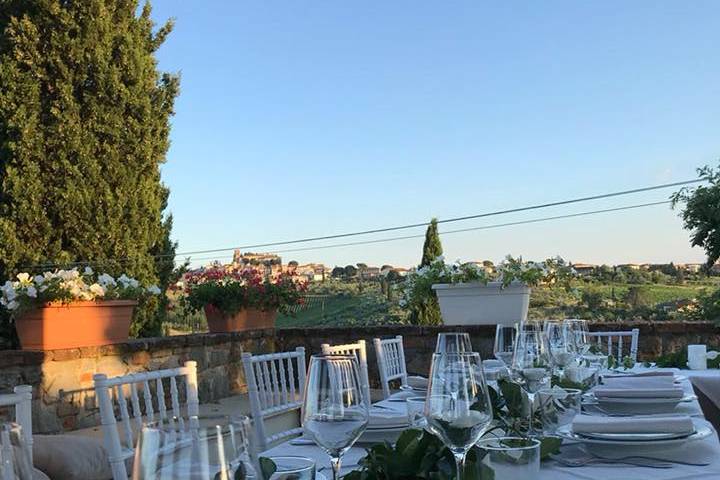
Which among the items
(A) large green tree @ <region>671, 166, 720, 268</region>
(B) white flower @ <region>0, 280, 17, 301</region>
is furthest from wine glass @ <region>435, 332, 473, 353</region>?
(A) large green tree @ <region>671, 166, 720, 268</region>

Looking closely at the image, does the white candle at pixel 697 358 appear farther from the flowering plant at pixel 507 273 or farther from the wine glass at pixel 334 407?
the wine glass at pixel 334 407

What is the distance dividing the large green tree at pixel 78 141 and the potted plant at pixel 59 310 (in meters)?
1.20

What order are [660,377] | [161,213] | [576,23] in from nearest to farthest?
[660,377] → [161,213] → [576,23]

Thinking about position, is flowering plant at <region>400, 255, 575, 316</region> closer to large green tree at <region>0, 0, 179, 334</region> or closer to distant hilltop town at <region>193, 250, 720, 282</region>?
distant hilltop town at <region>193, 250, 720, 282</region>

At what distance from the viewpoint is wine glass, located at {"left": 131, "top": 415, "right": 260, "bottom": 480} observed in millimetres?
482

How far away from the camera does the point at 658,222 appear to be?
8062 mm

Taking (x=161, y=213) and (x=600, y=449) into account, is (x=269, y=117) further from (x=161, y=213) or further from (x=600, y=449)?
(x=600, y=449)

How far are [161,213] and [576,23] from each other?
4.32m

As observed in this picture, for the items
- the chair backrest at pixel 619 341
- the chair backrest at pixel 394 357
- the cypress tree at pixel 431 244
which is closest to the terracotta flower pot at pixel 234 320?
the chair backrest at pixel 394 357

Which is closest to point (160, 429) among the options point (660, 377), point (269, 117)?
point (660, 377)

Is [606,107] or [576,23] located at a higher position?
[576,23]

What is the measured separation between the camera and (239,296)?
511 centimetres

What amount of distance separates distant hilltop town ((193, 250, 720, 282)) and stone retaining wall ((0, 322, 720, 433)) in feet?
1.64

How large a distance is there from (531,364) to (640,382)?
2.33 feet
